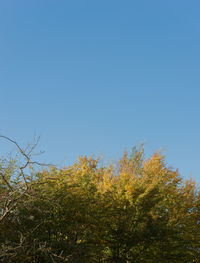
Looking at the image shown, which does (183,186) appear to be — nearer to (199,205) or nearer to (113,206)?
(199,205)

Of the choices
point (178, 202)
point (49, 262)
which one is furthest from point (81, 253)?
point (178, 202)

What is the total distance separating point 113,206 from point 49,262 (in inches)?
202

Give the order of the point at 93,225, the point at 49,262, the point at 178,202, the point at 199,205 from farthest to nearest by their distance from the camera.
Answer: the point at 199,205, the point at 178,202, the point at 93,225, the point at 49,262

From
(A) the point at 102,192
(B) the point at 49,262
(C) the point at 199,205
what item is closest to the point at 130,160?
(C) the point at 199,205

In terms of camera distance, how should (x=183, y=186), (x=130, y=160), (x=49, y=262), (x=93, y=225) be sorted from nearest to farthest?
(x=49, y=262) < (x=93, y=225) < (x=183, y=186) < (x=130, y=160)

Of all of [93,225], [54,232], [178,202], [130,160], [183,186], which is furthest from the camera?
[130,160]

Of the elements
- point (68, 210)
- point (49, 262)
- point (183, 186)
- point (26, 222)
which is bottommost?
point (49, 262)

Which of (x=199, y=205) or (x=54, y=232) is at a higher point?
(x=199, y=205)

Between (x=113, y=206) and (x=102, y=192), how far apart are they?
→ 1221mm

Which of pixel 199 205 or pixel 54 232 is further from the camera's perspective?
pixel 199 205

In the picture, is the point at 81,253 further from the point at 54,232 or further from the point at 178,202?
the point at 178,202

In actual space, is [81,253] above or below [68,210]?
below

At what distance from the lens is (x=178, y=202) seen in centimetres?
2478

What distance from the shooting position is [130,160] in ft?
120
